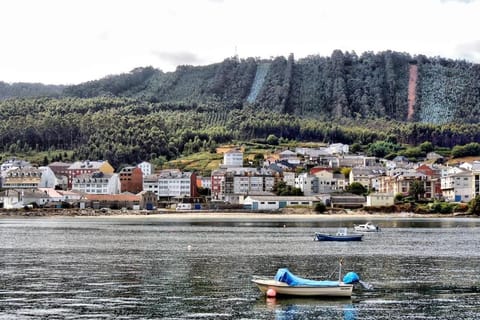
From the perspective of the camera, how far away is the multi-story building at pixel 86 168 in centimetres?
16949

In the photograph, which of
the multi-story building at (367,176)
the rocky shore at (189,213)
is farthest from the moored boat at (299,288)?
the multi-story building at (367,176)

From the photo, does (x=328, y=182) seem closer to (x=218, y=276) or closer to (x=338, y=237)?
(x=338, y=237)

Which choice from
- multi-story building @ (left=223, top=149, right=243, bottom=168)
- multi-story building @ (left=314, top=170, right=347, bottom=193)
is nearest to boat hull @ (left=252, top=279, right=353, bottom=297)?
multi-story building @ (left=314, top=170, right=347, bottom=193)

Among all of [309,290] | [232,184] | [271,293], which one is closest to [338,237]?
[309,290]

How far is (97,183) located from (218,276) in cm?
12043

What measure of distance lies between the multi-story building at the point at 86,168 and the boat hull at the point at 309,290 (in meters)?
134

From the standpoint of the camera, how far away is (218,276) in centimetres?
4500

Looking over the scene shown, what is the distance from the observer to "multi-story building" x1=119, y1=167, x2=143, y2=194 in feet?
553

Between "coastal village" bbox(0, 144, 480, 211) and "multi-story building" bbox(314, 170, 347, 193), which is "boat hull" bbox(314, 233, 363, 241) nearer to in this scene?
"coastal village" bbox(0, 144, 480, 211)

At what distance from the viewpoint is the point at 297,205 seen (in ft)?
480

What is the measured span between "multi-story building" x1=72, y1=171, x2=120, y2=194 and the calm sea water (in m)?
83.9

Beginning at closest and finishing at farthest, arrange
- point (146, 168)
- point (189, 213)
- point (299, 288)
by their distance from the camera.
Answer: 1. point (299, 288)
2. point (189, 213)
3. point (146, 168)

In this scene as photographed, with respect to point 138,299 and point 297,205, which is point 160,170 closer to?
point 297,205

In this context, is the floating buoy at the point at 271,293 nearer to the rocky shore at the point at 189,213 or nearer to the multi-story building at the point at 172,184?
the rocky shore at the point at 189,213
